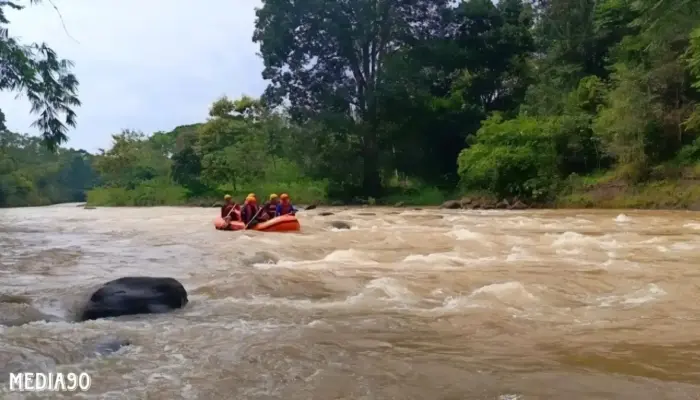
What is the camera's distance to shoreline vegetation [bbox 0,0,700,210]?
20.7 meters

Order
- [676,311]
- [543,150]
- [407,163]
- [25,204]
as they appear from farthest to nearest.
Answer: [25,204] < [407,163] < [543,150] < [676,311]

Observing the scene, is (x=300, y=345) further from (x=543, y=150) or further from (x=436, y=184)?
(x=436, y=184)

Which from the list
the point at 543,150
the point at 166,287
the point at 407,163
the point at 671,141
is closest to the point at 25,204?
the point at 407,163

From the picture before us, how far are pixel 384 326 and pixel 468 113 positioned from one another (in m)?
27.5

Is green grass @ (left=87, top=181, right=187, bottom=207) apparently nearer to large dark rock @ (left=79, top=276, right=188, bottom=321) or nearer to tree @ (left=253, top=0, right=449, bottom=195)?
tree @ (left=253, top=0, right=449, bottom=195)

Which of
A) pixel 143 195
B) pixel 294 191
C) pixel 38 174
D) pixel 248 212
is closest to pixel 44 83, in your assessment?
pixel 248 212

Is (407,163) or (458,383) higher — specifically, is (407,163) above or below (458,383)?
above

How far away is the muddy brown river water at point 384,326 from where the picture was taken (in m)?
3.31

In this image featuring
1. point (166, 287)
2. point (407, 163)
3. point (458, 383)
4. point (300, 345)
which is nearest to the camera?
point (458, 383)

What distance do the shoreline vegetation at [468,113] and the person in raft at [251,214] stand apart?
11786mm

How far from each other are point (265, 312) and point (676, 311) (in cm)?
319

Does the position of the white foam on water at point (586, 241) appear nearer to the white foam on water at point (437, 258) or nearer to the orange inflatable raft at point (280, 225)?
the white foam on water at point (437, 258)

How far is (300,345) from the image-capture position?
4094 mm

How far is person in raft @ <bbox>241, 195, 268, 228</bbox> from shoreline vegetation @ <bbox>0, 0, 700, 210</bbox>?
11.8m
